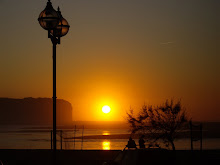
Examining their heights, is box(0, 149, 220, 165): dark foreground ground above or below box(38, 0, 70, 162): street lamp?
below

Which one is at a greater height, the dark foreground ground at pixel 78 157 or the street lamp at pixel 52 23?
the street lamp at pixel 52 23

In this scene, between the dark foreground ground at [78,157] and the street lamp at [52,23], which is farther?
the dark foreground ground at [78,157]

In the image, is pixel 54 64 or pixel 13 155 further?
pixel 13 155

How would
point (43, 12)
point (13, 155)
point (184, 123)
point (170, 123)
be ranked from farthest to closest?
point (184, 123), point (170, 123), point (13, 155), point (43, 12)

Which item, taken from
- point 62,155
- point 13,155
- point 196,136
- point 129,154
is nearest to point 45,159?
point 62,155

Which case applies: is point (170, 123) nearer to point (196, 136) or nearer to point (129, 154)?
point (196, 136)

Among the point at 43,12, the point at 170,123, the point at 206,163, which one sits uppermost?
the point at 43,12

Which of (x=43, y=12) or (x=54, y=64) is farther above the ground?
(x=43, y=12)

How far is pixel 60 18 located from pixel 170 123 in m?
18.4

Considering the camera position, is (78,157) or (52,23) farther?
(78,157)

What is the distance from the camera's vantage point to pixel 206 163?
20203 millimetres

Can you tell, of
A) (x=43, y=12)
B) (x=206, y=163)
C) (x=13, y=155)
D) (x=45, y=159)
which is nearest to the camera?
(x=43, y=12)

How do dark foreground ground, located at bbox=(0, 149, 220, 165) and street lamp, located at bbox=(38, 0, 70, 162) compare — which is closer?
street lamp, located at bbox=(38, 0, 70, 162)

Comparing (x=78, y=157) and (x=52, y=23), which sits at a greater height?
(x=52, y=23)
